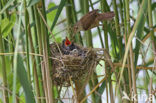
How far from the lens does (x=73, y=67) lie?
1.17 meters

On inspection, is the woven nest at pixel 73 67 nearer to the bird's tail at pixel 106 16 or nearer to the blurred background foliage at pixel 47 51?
the blurred background foliage at pixel 47 51

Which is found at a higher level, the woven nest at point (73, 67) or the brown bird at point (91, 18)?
the brown bird at point (91, 18)

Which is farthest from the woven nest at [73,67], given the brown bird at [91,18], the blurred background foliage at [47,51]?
the brown bird at [91,18]

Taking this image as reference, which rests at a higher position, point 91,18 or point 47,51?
point 91,18

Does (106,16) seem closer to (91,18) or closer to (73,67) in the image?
(91,18)

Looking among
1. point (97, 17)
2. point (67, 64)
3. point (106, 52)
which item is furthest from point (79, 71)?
point (97, 17)

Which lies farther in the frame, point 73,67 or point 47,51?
point 73,67

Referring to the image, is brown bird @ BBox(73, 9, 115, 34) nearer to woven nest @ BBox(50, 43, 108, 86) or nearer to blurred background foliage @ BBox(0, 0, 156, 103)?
blurred background foliage @ BBox(0, 0, 156, 103)

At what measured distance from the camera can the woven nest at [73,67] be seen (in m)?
1.12

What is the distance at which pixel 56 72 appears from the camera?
1.14 metres

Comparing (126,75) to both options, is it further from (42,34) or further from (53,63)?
(42,34)

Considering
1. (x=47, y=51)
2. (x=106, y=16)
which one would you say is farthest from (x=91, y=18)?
(x=47, y=51)

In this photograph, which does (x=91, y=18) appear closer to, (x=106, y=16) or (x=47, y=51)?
(x=106, y=16)

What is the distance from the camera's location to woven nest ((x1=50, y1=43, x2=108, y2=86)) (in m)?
1.12
